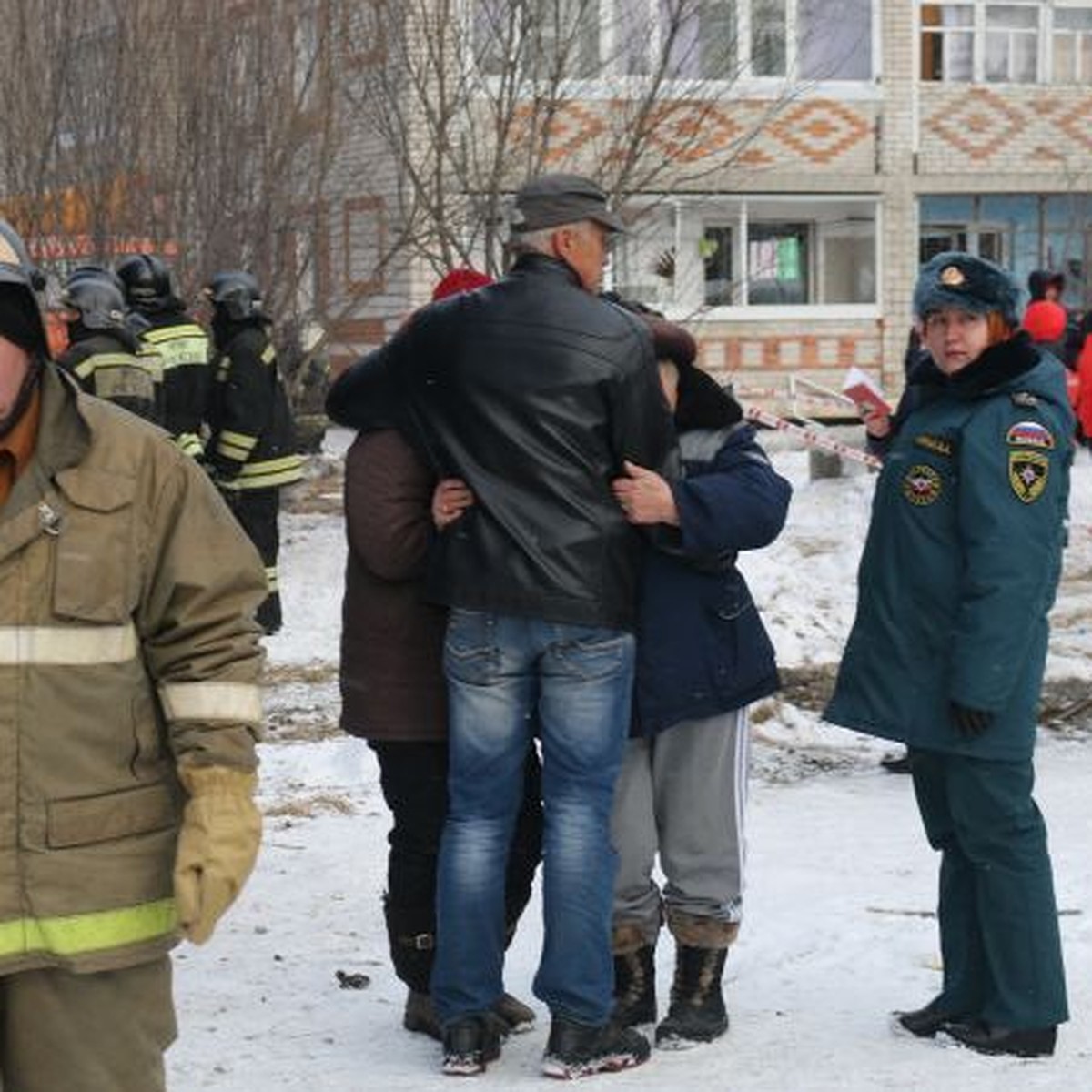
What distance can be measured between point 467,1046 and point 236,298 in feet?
20.8

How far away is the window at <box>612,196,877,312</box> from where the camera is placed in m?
29.6

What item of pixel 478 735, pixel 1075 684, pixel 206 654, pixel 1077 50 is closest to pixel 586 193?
pixel 478 735

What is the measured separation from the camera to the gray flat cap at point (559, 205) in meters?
4.64

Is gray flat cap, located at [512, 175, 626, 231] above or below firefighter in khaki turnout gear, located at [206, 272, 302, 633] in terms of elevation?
above

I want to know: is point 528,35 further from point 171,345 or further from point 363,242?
point 363,242

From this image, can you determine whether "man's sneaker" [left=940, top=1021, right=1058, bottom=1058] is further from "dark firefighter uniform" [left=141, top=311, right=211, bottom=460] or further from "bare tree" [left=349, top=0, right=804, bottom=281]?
"bare tree" [left=349, top=0, right=804, bottom=281]

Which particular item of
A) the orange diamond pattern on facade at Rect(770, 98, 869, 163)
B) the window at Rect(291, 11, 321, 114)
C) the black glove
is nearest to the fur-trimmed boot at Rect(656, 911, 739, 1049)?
the black glove

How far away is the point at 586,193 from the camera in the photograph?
15.4 feet

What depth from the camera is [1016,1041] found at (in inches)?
191

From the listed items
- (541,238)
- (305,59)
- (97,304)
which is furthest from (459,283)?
(305,59)

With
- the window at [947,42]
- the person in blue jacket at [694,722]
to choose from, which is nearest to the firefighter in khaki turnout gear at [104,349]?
the person in blue jacket at [694,722]

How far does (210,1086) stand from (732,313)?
2530 cm

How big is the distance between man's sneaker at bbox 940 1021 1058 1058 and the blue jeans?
2.74 ft

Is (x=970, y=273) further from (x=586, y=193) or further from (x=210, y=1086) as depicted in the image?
(x=210, y=1086)
